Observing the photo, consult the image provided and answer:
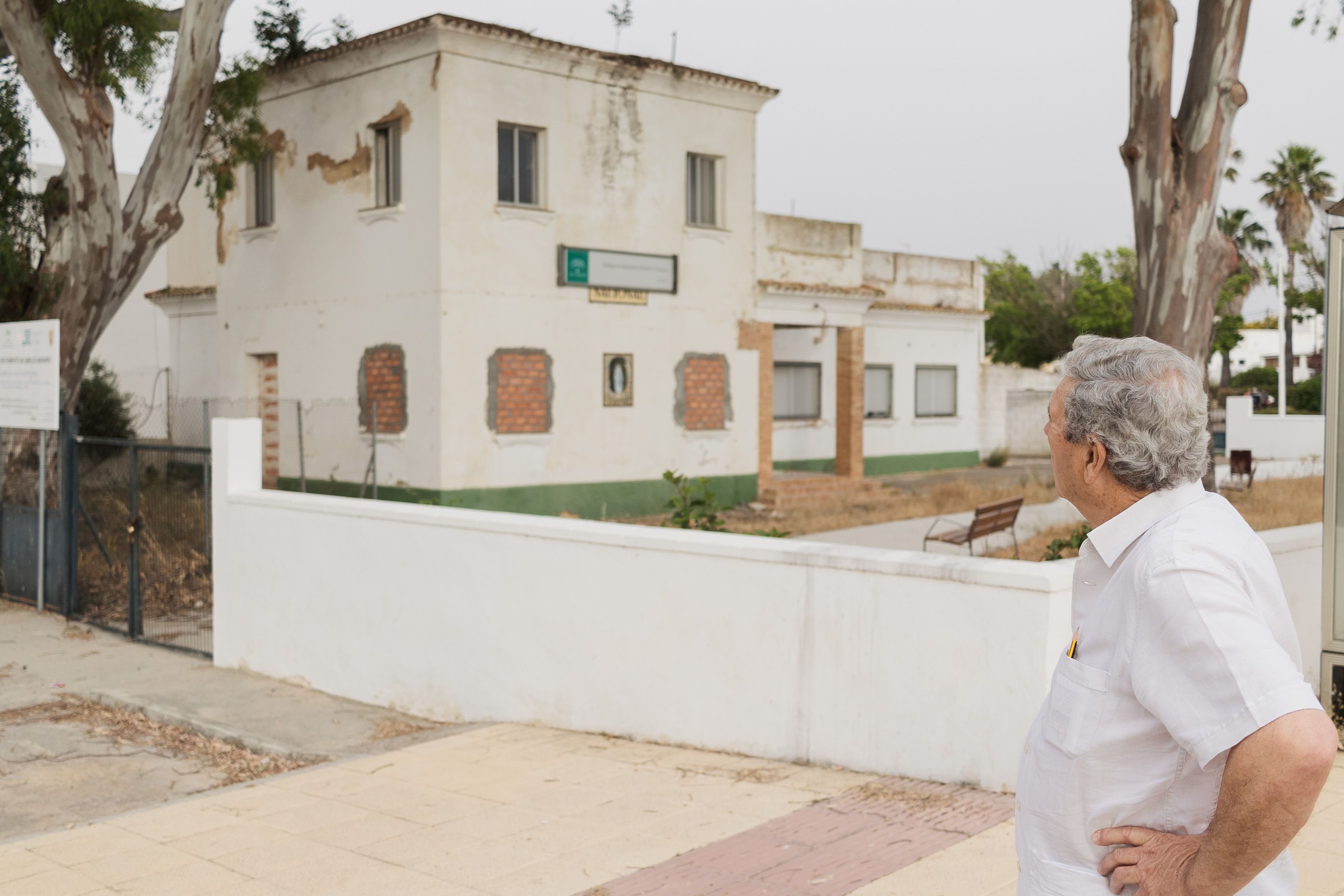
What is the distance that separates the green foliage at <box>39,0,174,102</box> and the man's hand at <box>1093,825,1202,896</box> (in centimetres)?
1453

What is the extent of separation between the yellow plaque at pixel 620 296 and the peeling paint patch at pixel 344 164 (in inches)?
144

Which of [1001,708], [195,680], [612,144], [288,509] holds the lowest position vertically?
[195,680]

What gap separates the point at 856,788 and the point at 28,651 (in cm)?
791

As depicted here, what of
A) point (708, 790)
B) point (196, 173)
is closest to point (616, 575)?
point (708, 790)

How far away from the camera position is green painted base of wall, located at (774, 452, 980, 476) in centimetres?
2456

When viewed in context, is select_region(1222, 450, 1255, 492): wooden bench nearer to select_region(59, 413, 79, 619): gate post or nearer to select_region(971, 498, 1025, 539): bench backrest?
select_region(971, 498, 1025, 539): bench backrest

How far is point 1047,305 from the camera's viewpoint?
4812cm

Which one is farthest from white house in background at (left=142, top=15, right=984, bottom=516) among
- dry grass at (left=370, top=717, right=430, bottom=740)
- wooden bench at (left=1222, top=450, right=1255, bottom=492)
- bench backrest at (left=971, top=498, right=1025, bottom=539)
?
dry grass at (left=370, top=717, right=430, bottom=740)

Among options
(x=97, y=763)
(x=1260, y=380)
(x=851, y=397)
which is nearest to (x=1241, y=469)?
(x=851, y=397)

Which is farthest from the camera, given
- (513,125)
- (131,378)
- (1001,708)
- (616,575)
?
(131,378)

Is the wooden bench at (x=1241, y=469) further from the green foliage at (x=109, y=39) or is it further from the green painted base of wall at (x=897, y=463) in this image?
the green foliage at (x=109, y=39)

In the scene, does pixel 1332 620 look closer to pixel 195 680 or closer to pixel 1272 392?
pixel 195 680

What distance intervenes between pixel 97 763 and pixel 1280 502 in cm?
1498

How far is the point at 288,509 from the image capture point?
939cm
